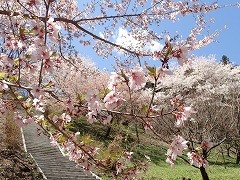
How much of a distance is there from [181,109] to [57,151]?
1307 centimetres

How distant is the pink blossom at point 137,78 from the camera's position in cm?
214

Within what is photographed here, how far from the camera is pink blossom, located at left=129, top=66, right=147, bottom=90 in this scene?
84.3 inches

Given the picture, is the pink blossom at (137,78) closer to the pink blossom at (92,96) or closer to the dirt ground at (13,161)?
the pink blossom at (92,96)

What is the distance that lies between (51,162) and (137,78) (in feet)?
36.3

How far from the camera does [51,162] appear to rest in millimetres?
12289

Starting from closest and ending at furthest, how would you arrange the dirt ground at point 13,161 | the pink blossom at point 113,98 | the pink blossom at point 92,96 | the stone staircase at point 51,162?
1. the pink blossom at point 113,98
2. the pink blossom at point 92,96
3. the dirt ground at point 13,161
4. the stone staircase at point 51,162

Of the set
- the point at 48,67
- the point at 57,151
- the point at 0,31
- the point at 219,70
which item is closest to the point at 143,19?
the point at 0,31

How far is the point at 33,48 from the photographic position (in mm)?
2465

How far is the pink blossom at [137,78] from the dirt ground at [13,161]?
8.04 meters

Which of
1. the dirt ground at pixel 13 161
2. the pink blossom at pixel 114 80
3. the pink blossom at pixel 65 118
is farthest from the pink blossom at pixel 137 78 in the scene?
the dirt ground at pixel 13 161

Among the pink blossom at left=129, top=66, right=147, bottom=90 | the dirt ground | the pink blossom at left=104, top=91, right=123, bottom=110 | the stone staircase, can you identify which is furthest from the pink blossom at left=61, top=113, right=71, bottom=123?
the stone staircase

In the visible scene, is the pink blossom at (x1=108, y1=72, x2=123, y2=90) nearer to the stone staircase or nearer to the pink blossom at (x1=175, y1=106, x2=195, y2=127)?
the pink blossom at (x1=175, y1=106, x2=195, y2=127)

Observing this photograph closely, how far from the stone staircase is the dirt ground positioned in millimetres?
471

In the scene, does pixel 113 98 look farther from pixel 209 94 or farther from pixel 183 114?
pixel 209 94
